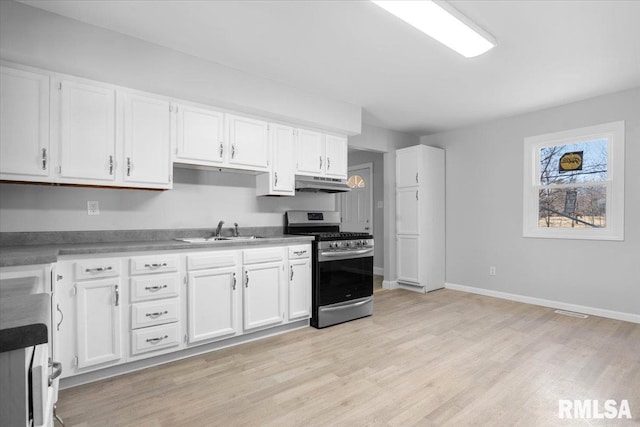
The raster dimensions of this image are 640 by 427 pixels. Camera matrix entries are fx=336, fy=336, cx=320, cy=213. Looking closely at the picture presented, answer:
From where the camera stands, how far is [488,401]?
2.14 metres

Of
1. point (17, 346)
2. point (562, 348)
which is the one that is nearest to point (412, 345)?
point (562, 348)

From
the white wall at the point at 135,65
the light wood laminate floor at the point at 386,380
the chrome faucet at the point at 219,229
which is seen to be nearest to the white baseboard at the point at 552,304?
the light wood laminate floor at the point at 386,380

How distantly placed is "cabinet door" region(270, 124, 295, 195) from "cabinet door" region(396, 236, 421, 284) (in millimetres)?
2323

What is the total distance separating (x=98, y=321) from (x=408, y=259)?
13.3 ft

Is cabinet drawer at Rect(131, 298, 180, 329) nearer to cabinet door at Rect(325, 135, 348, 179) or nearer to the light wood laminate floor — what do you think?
the light wood laminate floor

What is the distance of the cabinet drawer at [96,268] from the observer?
7.57ft

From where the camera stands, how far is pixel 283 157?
3.65 metres

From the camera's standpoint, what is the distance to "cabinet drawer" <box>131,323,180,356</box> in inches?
99.0

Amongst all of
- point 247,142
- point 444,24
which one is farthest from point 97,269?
point 444,24

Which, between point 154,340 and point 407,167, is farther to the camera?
point 407,167

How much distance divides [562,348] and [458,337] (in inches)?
33.6

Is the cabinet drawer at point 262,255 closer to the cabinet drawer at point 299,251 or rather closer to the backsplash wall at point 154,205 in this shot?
the cabinet drawer at point 299,251

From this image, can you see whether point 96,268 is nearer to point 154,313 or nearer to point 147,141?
point 154,313

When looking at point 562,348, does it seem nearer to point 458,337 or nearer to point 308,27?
point 458,337
